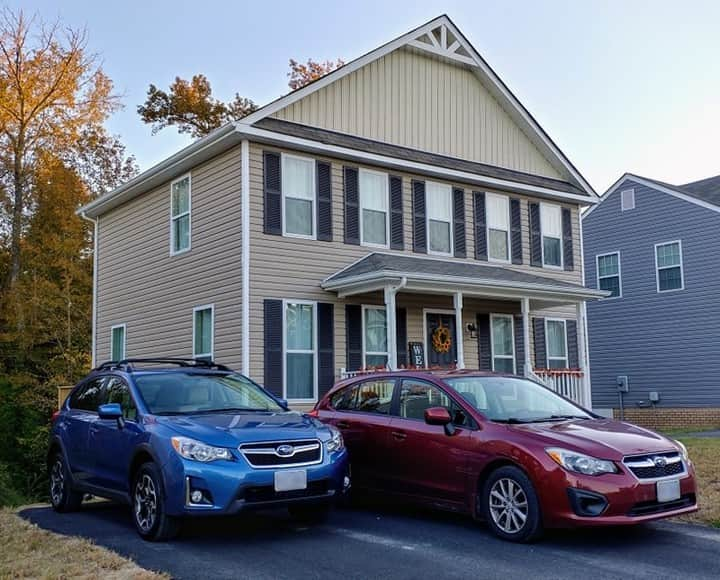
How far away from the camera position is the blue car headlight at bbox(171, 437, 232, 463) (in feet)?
23.3

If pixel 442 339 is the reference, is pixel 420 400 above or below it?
below

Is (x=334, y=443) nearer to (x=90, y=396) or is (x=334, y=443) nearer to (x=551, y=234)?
(x=90, y=396)

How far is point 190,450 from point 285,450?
826mm

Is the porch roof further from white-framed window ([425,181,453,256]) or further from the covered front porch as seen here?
white-framed window ([425,181,453,256])

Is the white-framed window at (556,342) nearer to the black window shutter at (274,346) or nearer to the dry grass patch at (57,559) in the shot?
the black window shutter at (274,346)

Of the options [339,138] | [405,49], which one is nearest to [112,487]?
[339,138]

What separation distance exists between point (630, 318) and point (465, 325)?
9.10 meters

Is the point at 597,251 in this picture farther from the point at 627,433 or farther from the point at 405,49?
the point at 627,433

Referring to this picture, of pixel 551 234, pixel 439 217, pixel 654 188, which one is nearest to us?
pixel 439 217

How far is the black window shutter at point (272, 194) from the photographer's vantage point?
15352 millimetres

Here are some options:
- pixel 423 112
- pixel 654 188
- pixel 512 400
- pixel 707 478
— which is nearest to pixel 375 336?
pixel 423 112

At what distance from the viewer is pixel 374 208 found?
17062mm

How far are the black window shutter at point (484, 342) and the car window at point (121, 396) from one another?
35.3 ft

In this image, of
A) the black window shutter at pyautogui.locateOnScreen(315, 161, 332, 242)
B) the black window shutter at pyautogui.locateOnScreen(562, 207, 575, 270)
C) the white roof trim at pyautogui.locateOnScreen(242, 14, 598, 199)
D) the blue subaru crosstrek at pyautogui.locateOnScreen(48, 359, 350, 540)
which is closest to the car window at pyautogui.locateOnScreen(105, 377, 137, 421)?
the blue subaru crosstrek at pyautogui.locateOnScreen(48, 359, 350, 540)
